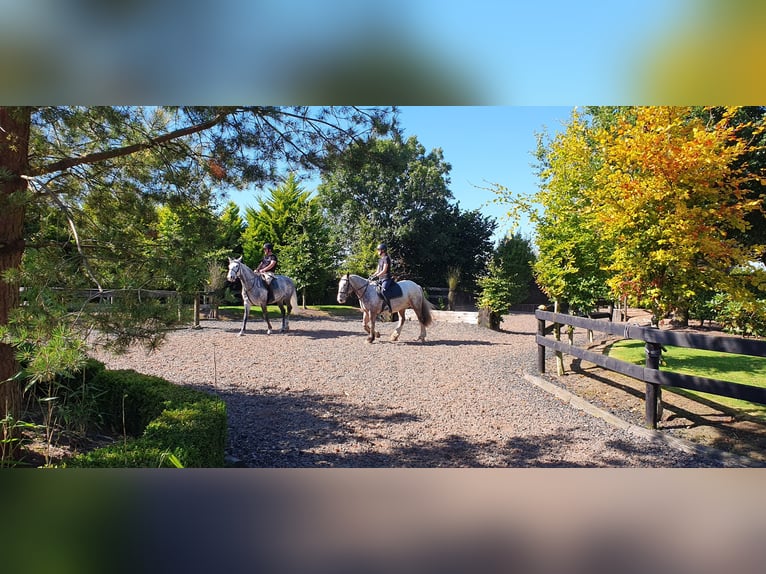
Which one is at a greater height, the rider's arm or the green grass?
the rider's arm

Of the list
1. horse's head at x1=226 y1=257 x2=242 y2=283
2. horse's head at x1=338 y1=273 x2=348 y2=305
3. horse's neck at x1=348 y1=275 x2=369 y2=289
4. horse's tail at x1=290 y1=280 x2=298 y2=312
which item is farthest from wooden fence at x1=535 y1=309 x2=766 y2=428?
horse's head at x1=226 y1=257 x2=242 y2=283

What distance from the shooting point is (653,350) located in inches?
139

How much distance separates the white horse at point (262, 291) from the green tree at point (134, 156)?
29.0 inches

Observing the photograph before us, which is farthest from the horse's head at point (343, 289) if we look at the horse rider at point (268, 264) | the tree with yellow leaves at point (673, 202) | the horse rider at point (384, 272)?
the tree with yellow leaves at point (673, 202)

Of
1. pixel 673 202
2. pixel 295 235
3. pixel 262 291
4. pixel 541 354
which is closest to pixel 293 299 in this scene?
pixel 262 291

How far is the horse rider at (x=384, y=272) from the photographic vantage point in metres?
3.93

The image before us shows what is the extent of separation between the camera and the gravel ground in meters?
3.35

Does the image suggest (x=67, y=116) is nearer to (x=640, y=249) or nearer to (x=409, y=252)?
(x=409, y=252)

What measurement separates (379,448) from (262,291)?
1.57 metres

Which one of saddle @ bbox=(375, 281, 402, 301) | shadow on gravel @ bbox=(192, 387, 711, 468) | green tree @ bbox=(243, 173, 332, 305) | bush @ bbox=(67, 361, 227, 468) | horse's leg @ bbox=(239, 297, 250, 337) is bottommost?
shadow on gravel @ bbox=(192, 387, 711, 468)

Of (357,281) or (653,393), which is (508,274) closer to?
(357,281)

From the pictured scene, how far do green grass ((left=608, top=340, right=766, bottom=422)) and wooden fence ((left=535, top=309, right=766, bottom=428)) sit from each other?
4.7 inches

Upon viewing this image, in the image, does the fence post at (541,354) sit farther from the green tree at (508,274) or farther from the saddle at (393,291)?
the saddle at (393,291)

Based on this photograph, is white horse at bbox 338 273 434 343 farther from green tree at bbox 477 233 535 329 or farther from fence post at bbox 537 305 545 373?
fence post at bbox 537 305 545 373
